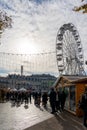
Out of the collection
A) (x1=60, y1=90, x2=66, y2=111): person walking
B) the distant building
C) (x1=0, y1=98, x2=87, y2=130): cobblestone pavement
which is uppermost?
the distant building

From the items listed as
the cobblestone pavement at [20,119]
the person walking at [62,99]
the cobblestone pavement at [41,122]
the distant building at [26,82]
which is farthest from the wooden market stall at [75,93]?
the distant building at [26,82]

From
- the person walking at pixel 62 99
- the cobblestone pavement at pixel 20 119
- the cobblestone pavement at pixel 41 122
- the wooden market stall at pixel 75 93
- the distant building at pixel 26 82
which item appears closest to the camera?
the cobblestone pavement at pixel 41 122

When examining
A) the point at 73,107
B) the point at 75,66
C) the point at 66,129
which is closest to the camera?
the point at 66,129

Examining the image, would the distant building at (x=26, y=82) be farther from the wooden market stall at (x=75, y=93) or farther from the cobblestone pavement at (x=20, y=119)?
the cobblestone pavement at (x=20, y=119)

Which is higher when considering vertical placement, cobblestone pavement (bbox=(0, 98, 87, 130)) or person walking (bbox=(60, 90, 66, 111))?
person walking (bbox=(60, 90, 66, 111))

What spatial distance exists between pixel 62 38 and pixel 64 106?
2579 centimetres

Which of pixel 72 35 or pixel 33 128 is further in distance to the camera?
pixel 72 35

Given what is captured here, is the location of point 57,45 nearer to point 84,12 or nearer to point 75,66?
point 75,66

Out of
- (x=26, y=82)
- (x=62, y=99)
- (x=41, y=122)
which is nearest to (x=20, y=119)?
(x=41, y=122)

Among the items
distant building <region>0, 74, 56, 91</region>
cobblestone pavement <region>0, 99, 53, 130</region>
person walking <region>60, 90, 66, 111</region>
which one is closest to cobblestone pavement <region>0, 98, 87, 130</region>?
cobblestone pavement <region>0, 99, 53, 130</region>

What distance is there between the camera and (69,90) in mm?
26109

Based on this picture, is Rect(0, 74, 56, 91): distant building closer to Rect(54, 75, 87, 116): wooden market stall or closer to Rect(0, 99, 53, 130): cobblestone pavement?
Rect(54, 75, 87, 116): wooden market stall

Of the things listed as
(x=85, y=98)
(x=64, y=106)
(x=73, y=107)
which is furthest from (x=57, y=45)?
(x=85, y=98)

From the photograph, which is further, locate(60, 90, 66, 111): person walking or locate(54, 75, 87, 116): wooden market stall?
locate(60, 90, 66, 111): person walking
